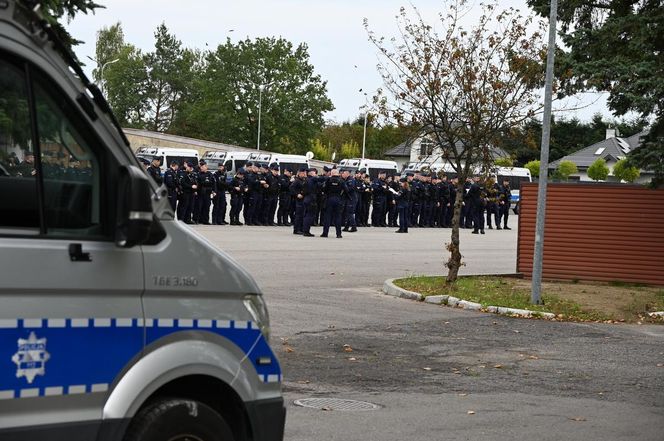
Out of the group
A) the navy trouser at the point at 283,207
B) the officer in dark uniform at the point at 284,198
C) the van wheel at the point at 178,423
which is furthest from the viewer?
the navy trouser at the point at 283,207

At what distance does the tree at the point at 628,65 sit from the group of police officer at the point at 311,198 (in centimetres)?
817

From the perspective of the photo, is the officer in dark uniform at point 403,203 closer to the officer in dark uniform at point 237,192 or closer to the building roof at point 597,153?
the officer in dark uniform at point 237,192

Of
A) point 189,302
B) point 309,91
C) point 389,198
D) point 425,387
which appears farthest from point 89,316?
point 309,91

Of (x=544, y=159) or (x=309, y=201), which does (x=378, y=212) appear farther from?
(x=544, y=159)

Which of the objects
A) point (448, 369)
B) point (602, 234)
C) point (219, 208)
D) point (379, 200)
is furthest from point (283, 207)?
point (448, 369)

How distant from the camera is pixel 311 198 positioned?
1275 inches

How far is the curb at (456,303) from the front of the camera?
55.1ft

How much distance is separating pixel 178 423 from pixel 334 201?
89.9ft

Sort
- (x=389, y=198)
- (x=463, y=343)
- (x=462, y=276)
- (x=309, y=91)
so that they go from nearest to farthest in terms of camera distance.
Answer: (x=463, y=343) → (x=462, y=276) → (x=389, y=198) → (x=309, y=91)

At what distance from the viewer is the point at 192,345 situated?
5.28m

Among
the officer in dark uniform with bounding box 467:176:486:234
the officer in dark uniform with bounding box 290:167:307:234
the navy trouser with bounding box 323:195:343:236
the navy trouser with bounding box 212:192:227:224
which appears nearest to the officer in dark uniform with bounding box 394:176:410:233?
the officer in dark uniform with bounding box 467:176:486:234

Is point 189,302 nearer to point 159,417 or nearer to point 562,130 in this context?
point 159,417

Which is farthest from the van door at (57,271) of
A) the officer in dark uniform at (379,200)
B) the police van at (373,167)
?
the police van at (373,167)

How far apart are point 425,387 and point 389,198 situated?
31070 millimetres
